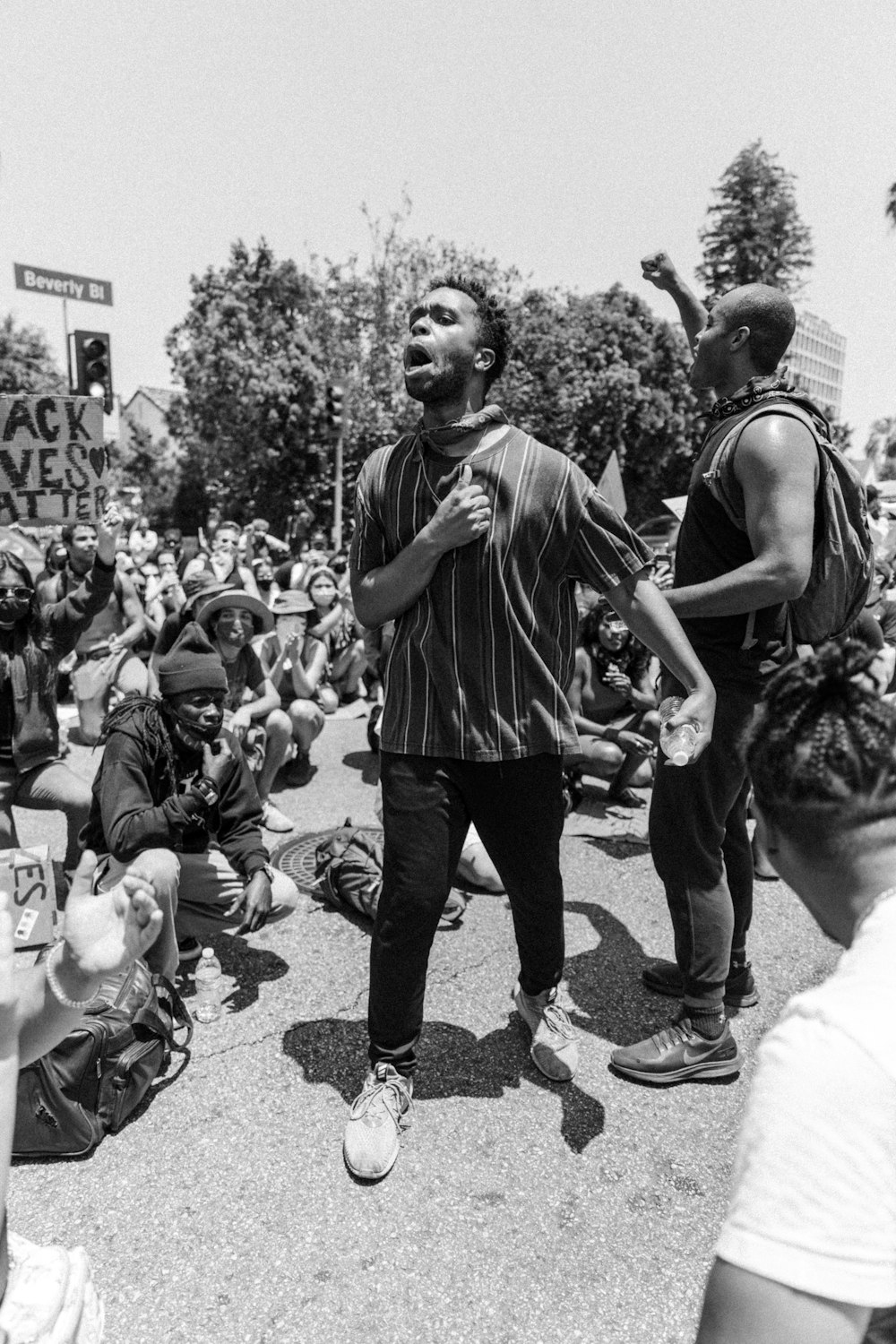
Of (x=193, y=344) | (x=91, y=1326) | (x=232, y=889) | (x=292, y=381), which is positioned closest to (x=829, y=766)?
(x=91, y=1326)

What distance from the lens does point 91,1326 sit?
59.1 inches

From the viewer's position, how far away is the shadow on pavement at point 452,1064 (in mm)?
2678

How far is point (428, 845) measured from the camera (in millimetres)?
2535

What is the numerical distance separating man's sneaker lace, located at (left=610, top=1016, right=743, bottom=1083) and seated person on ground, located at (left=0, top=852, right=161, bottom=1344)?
1715 millimetres

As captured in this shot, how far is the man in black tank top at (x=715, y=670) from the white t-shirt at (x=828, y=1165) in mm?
1759

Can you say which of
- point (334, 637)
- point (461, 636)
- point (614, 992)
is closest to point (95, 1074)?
point (461, 636)

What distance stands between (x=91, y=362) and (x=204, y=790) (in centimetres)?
739

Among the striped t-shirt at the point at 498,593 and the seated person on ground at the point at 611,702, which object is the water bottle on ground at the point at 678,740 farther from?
the seated person on ground at the point at 611,702

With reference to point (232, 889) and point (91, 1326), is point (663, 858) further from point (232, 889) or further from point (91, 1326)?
point (91, 1326)

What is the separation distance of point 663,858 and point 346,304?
28.5 meters

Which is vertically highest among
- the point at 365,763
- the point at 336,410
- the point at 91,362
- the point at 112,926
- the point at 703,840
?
the point at 336,410

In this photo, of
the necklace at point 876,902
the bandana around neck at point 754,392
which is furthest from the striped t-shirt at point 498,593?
the necklace at point 876,902

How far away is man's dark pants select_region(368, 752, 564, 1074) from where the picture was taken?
8.31ft

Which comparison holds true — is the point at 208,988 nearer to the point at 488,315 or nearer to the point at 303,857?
the point at 303,857
